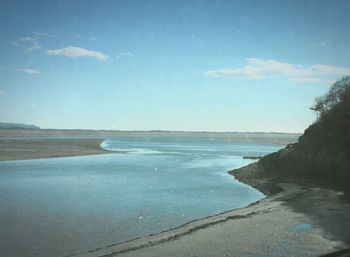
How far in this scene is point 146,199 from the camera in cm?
2519

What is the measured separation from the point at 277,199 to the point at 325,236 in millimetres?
10195

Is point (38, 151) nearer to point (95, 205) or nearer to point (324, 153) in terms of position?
point (95, 205)

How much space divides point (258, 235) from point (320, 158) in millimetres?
21474

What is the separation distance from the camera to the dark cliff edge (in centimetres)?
3195

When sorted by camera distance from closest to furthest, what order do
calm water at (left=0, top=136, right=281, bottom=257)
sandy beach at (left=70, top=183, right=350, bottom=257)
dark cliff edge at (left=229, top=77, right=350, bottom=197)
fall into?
sandy beach at (left=70, top=183, right=350, bottom=257) < calm water at (left=0, top=136, right=281, bottom=257) < dark cliff edge at (left=229, top=77, right=350, bottom=197)

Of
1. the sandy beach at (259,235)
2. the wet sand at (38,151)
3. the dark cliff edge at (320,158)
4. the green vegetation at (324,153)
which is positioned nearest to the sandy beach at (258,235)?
the sandy beach at (259,235)

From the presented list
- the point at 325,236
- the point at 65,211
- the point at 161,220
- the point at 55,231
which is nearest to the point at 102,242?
the point at 55,231

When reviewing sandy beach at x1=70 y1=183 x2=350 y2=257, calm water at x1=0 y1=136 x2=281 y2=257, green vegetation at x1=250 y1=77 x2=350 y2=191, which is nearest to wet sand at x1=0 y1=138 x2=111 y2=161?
calm water at x1=0 y1=136 x2=281 y2=257

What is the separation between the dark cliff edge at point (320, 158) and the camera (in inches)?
1258

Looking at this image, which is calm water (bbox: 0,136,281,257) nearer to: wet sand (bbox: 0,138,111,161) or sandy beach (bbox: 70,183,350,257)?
sandy beach (bbox: 70,183,350,257)

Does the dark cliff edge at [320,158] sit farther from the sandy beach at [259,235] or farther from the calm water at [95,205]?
the sandy beach at [259,235]

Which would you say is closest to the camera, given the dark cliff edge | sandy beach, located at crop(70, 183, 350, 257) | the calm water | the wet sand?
sandy beach, located at crop(70, 183, 350, 257)

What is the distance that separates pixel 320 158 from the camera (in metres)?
34.4

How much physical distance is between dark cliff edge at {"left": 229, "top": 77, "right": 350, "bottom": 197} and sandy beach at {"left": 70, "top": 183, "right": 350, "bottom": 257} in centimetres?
966
